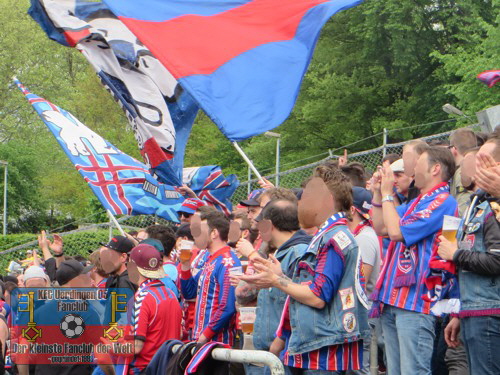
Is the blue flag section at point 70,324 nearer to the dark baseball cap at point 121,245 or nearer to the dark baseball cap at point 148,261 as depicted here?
the dark baseball cap at point 148,261

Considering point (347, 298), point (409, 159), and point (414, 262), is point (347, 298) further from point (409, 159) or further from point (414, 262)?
point (409, 159)

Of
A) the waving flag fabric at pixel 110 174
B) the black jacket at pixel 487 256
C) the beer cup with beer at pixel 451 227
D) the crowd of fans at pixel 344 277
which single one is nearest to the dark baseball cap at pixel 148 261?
the crowd of fans at pixel 344 277

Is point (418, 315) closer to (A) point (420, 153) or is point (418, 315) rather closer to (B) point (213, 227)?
(A) point (420, 153)

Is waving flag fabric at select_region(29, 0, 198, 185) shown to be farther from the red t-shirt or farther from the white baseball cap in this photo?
the white baseball cap

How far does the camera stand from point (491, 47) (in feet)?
89.6

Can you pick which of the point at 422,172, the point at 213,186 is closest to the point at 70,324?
the point at 422,172

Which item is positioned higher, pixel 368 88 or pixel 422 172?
pixel 368 88

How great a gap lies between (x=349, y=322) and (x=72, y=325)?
3193mm

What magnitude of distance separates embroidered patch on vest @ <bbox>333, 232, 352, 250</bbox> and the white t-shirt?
170 cm

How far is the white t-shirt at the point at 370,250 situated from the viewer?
700cm

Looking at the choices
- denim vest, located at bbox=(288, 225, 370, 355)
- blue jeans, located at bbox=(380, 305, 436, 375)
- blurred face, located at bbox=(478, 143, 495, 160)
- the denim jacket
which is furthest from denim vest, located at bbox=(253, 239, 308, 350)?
blurred face, located at bbox=(478, 143, 495, 160)

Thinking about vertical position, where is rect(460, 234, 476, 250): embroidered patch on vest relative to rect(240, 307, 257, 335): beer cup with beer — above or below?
above

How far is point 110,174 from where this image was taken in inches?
476

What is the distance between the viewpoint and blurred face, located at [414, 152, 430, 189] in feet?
20.7
